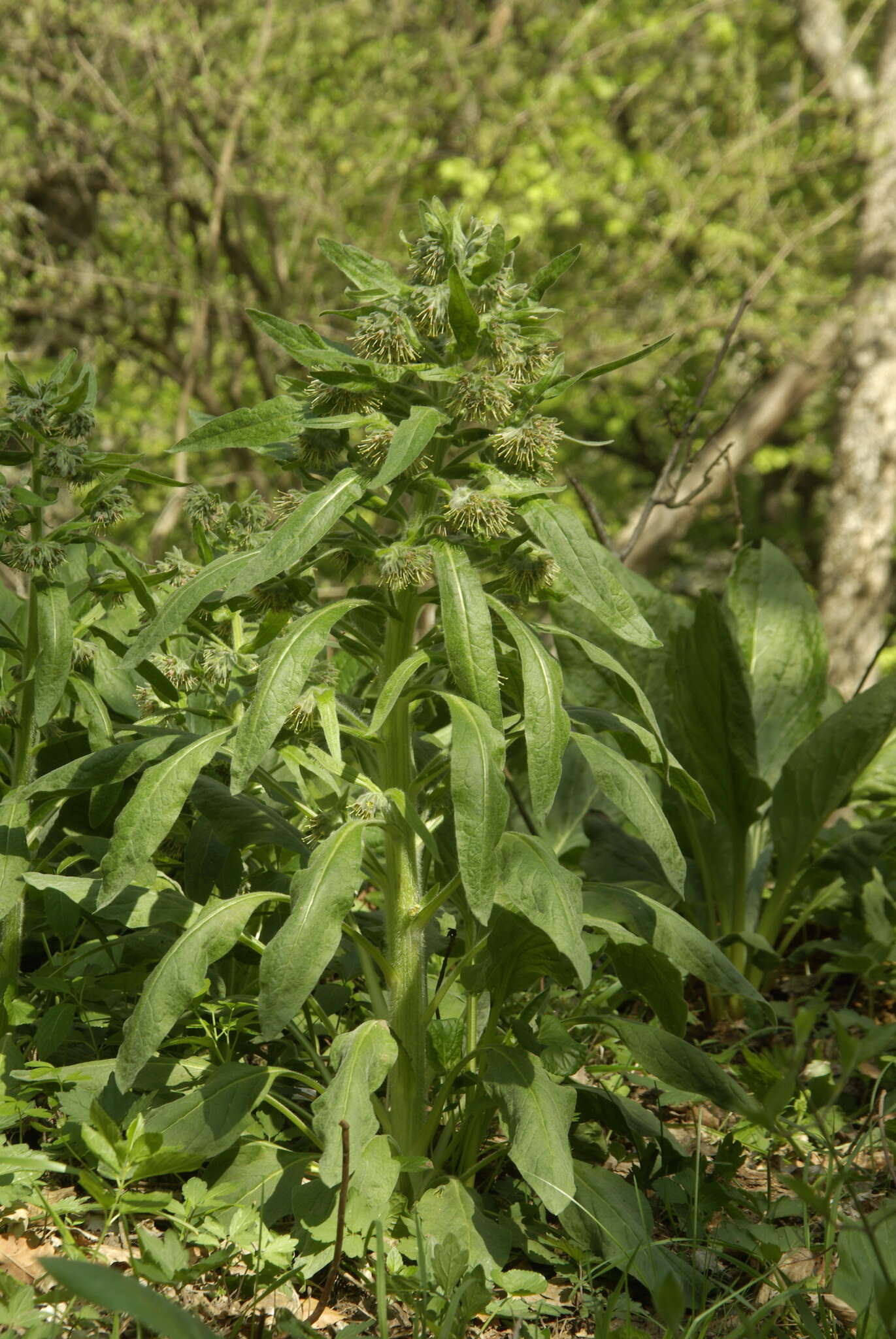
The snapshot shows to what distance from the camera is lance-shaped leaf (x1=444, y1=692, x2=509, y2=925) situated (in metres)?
1.65

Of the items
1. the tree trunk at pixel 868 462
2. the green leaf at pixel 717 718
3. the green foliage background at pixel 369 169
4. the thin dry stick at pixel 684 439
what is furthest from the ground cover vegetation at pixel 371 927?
the tree trunk at pixel 868 462

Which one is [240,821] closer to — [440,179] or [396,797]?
[396,797]

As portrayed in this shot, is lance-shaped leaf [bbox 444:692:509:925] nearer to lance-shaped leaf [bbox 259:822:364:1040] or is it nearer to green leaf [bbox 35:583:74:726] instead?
lance-shaped leaf [bbox 259:822:364:1040]

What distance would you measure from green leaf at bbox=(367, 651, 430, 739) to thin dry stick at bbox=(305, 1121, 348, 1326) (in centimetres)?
60

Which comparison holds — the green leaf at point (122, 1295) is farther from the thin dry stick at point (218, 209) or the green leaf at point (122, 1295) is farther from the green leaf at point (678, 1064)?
the thin dry stick at point (218, 209)

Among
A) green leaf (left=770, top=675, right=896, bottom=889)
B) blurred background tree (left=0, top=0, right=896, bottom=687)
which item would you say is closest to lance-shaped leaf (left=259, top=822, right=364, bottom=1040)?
green leaf (left=770, top=675, right=896, bottom=889)

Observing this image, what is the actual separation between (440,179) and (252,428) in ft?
26.7

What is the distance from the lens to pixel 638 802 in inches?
75.1

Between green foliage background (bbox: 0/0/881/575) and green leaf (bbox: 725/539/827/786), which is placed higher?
green foliage background (bbox: 0/0/881/575)

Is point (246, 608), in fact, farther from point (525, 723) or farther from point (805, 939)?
point (805, 939)

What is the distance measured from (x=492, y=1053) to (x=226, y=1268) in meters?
0.55

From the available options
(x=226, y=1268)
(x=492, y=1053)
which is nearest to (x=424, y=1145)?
(x=492, y=1053)

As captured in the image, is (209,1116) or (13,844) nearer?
(209,1116)

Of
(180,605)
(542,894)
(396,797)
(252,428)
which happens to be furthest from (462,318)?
(542,894)
